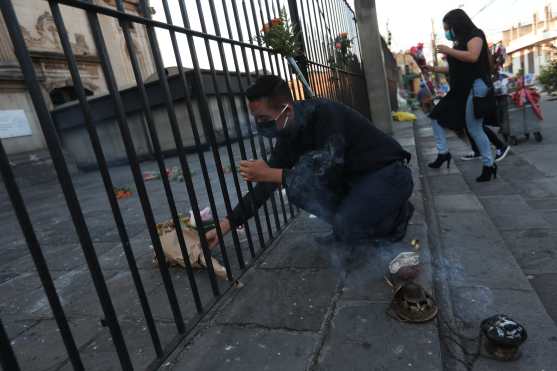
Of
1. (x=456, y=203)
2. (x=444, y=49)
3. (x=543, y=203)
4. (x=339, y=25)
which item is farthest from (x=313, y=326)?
(x=339, y=25)

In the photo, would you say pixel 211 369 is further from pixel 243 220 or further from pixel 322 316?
pixel 243 220

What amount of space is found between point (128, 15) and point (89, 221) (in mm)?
3848

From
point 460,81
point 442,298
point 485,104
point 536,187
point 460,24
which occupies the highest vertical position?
point 460,24

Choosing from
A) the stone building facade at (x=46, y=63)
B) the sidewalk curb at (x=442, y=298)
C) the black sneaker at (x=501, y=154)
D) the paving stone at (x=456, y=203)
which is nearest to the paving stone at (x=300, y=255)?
the sidewalk curb at (x=442, y=298)

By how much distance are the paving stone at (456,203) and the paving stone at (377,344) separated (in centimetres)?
191

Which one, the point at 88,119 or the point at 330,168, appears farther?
the point at 330,168

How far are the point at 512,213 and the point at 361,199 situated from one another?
182 centimetres

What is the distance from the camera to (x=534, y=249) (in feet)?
8.44

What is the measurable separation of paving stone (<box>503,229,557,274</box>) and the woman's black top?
1.79m

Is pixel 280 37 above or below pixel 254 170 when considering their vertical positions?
→ above

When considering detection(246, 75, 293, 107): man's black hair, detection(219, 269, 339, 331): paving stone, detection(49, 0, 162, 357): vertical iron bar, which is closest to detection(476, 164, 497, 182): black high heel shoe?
detection(219, 269, 339, 331): paving stone

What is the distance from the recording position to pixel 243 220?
Answer: 2.45m

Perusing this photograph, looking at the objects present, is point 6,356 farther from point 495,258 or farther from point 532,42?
point 532,42

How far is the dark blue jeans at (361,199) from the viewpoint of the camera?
2307mm
